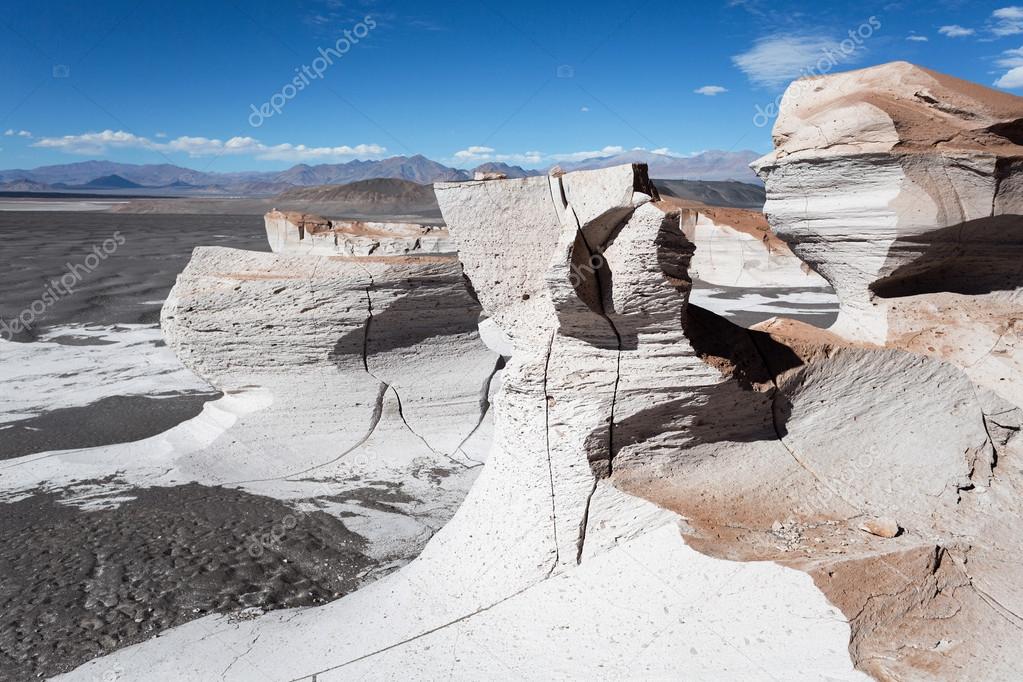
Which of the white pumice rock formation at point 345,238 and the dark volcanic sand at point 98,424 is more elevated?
the white pumice rock formation at point 345,238

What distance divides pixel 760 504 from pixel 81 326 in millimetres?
9180

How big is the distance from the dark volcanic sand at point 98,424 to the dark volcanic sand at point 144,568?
1165mm

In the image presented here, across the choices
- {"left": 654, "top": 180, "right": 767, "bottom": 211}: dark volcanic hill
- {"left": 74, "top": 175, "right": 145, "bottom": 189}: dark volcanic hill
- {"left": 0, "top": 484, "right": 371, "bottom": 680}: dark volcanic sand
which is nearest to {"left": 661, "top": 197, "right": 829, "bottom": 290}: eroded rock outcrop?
{"left": 0, "top": 484, "right": 371, "bottom": 680}: dark volcanic sand

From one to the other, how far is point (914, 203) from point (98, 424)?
6.04m

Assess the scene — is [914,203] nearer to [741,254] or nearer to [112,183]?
[741,254]

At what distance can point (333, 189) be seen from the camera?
50.1m

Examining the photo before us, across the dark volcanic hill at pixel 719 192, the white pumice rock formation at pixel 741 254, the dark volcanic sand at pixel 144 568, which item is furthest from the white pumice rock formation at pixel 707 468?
the dark volcanic hill at pixel 719 192

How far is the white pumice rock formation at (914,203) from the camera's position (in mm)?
3121

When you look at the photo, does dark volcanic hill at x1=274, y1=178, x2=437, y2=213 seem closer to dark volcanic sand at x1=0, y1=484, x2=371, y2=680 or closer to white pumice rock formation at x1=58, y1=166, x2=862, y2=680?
dark volcanic sand at x1=0, y1=484, x2=371, y2=680

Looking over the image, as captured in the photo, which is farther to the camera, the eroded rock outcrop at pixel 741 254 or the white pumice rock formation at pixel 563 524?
the eroded rock outcrop at pixel 741 254

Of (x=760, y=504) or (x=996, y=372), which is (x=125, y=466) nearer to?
(x=760, y=504)

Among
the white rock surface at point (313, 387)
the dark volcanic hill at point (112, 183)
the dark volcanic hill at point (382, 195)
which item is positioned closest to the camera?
the white rock surface at point (313, 387)

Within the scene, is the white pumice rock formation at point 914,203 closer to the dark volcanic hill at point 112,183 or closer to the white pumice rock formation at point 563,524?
the white pumice rock formation at point 563,524


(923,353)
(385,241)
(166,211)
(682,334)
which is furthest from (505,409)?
(166,211)
